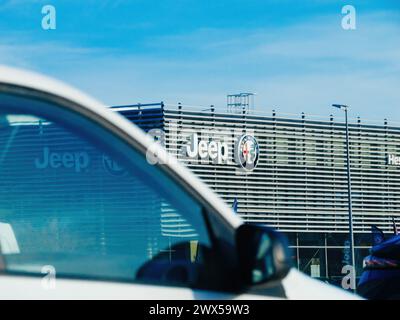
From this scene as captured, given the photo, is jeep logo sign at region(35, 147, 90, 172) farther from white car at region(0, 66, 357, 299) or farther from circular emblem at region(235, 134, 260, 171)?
circular emblem at region(235, 134, 260, 171)

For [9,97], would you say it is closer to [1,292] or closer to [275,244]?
[1,292]

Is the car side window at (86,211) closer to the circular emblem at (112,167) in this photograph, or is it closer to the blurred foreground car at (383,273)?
the circular emblem at (112,167)

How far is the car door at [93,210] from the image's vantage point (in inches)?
107

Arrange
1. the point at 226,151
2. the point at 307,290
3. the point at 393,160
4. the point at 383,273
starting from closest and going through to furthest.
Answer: the point at 307,290
the point at 383,273
the point at 226,151
the point at 393,160

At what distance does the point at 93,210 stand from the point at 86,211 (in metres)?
0.02

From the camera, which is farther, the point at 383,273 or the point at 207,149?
the point at 207,149

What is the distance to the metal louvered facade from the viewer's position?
68.6 metres

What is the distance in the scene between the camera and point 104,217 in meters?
2.71

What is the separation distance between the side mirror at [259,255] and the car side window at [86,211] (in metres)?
0.12

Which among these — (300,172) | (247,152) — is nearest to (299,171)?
(300,172)

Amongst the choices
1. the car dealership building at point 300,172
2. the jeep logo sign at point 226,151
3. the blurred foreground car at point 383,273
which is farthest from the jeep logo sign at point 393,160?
the blurred foreground car at point 383,273

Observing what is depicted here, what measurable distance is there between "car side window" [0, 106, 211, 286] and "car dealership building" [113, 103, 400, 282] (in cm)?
6396

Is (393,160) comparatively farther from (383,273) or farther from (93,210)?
(93,210)
